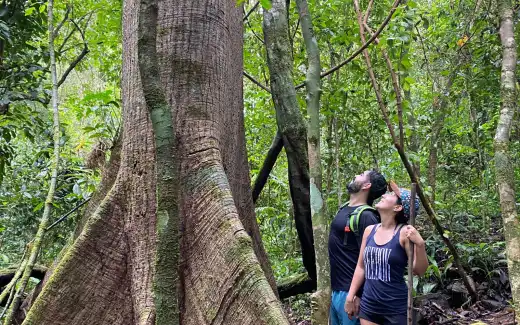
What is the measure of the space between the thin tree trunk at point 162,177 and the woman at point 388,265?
211 cm

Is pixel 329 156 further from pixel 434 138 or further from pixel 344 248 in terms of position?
pixel 344 248

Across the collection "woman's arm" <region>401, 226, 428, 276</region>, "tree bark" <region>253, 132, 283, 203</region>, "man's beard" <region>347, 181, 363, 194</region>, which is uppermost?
"tree bark" <region>253, 132, 283, 203</region>

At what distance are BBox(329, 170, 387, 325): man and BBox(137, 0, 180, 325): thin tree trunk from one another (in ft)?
7.99

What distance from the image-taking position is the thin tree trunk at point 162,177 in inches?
72.0

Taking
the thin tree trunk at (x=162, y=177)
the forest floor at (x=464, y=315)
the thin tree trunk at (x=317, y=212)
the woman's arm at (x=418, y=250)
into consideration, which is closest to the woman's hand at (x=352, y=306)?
the woman's arm at (x=418, y=250)

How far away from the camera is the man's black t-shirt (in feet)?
13.3

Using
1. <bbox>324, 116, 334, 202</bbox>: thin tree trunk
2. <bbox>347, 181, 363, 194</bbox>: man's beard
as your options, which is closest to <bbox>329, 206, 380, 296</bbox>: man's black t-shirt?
<bbox>347, 181, 363, 194</bbox>: man's beard

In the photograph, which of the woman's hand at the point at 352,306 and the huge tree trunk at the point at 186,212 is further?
the woman's hand at the point at 352,306

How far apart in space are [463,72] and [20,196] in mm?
6836

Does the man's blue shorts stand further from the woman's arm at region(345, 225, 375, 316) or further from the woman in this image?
the woman

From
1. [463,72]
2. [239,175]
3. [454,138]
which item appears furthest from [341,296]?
[454,138]

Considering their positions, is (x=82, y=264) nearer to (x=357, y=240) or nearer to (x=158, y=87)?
(x=158, y=87)

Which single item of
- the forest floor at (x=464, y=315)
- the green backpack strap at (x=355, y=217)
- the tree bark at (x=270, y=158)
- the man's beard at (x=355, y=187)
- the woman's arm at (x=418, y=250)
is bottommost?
the forest floor at (x=464, y=315)

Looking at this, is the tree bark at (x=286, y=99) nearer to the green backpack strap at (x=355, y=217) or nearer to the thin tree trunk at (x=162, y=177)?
the green backpack strap at (x=355, y=217)
